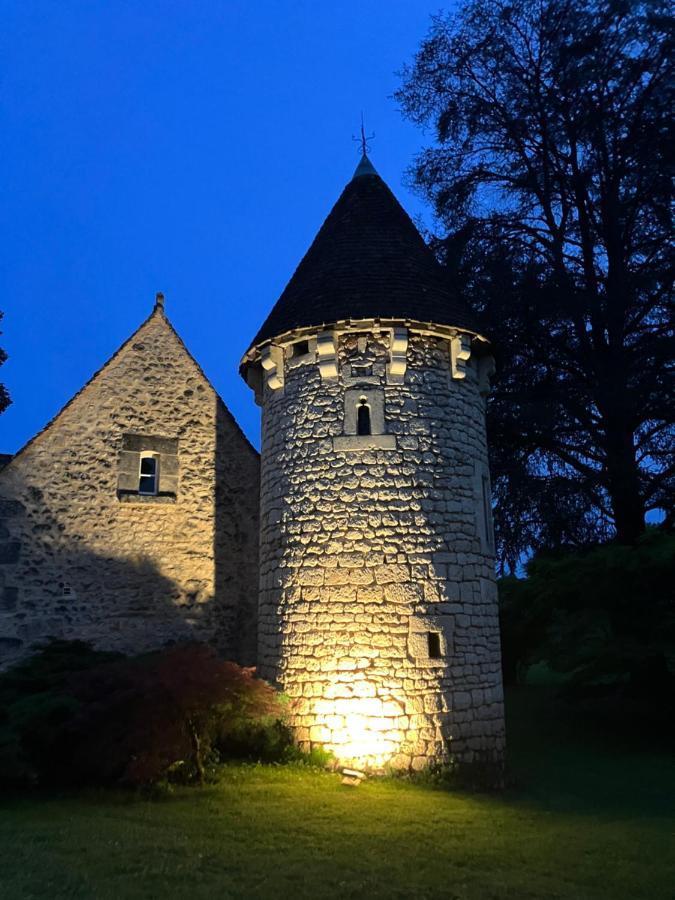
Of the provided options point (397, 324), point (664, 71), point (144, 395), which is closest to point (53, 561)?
point (144, 395)

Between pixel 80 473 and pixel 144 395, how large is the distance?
1.69m

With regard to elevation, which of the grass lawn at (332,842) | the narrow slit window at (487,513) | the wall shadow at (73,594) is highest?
the narrow slit window at (487,513)

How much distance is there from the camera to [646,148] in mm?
13320

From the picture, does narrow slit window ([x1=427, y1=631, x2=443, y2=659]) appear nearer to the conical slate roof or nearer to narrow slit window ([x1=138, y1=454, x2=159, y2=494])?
the conical slate roof

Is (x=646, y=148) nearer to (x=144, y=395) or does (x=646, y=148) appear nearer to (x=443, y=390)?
(x=443, y=390)

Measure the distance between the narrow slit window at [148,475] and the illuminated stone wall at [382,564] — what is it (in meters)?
2.20

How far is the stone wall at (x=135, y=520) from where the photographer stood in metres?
9.98

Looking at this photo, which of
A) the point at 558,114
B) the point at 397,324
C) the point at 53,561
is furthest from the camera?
the point at 558,114

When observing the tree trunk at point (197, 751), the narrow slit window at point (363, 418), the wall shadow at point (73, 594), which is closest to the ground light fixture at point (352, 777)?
the tree trunk at point (197, 751)

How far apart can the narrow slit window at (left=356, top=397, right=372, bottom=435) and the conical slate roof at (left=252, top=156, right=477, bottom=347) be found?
3.98 ft

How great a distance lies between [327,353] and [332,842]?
596 centimetres

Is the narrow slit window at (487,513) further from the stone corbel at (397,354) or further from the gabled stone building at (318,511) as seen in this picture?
the stone corbel at (397,354)

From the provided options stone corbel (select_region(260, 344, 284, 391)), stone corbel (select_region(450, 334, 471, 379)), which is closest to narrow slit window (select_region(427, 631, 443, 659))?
stone corbel (select_region(450, 334, 471, 379))

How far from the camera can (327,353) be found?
368 inches
